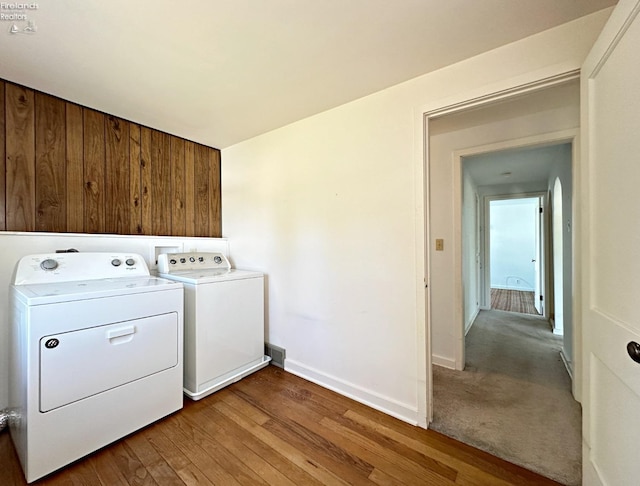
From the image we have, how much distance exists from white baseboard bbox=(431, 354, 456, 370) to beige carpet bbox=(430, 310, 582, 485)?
7 cm

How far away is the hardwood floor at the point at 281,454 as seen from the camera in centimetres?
121

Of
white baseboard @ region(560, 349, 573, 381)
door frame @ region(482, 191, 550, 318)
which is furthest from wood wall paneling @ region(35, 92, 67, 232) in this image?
door frame @ region(482, 191, 550, 318)

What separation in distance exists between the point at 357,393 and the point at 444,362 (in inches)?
41.6

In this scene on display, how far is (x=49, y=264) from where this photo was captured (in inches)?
61.3

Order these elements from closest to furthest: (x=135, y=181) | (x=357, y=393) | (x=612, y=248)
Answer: (x=612, y=248)
(x=357, y=393)
(x=135, y=181)

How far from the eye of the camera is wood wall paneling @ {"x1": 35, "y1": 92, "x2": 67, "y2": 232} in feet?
5.63

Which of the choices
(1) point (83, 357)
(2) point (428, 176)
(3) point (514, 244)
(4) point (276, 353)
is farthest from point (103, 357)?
(3) point (514, 244)

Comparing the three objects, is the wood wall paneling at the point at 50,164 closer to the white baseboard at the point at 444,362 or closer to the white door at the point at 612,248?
the white door at the point at 612,248

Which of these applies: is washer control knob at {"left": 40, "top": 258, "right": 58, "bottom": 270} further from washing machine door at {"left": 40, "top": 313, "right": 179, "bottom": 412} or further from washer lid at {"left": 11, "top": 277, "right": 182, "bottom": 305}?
washing machine door at {"left": 40, "top": 313, "right": 179, "bottom": 412}

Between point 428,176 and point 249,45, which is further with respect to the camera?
point 428,176

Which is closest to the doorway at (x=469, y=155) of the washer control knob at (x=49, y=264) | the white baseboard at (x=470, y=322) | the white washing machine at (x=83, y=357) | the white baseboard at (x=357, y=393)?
the white baseboard at (x=357, y=393)

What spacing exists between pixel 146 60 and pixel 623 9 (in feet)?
6.69

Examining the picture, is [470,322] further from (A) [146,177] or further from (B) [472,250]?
(A) [146,177]

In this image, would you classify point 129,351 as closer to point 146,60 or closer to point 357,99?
point 146,60
